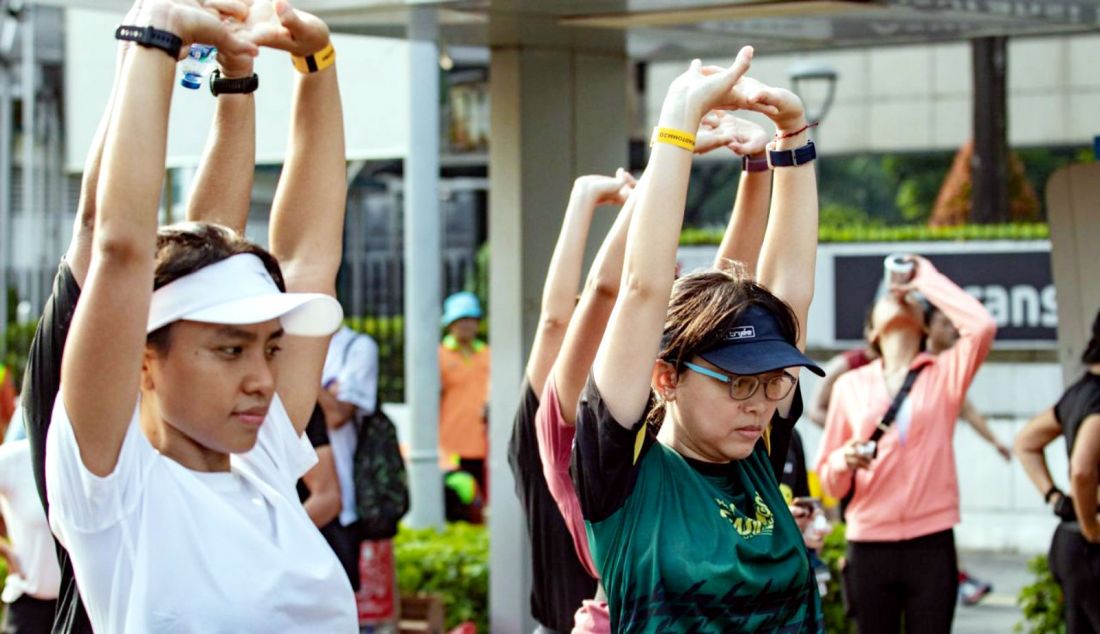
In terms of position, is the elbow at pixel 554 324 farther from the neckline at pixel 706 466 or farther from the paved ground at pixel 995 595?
the paved ground at pixel 995 595

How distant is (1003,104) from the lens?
54.6 ft

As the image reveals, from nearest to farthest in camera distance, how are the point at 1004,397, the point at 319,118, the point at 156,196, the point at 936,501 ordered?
the point at 156,196
the point at 319,118
the point at 936,501
the point at 1004,397

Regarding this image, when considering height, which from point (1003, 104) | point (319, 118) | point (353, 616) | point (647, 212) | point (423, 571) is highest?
point (1003, 104)

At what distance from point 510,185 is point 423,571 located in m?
2.19

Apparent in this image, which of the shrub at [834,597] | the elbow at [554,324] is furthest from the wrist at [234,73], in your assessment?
the shrub at [834,597]

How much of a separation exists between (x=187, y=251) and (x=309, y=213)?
1.48 feet

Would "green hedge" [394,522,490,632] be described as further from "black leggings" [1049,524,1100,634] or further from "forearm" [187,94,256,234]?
"forearm" [187,94,256,234]

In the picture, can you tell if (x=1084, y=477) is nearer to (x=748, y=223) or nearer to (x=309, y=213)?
(x=748, y=223)

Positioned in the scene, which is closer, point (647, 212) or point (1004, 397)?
point (647, 212)

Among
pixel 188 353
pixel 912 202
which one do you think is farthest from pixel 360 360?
pixel 912 202

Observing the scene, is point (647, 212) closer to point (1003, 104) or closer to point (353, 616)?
point (353, 616)

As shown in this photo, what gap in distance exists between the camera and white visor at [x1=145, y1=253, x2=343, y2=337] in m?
2.78

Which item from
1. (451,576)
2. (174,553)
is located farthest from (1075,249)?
(174,553)

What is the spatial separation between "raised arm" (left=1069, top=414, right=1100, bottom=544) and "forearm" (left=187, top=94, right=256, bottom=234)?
13.7 ft
